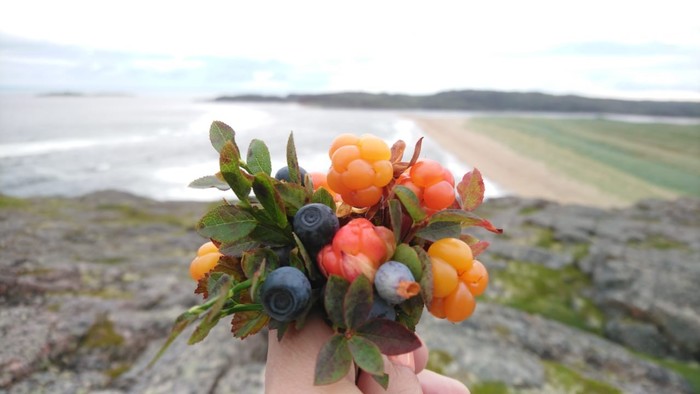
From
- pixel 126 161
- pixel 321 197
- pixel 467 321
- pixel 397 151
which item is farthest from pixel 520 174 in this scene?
pixel 321 197

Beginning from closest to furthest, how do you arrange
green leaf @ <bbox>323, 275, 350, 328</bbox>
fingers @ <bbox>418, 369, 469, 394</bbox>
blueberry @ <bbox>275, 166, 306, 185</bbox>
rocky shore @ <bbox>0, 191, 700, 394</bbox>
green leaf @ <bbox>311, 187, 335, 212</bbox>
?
green leaf @ <bbox>323, 275, 350, 328</bbox> < green leaf @ <bbox>311, 187, 335, 212</bbox> < blueberry @ <bbox>275, 166, 306, 185</bbox> < fingers @ <bbox>418, 369, 469, 394</bbox> < rocky shore @ <bbox>0, 191, 700, 394</bbox>

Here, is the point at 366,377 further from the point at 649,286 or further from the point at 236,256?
the point at 649,286

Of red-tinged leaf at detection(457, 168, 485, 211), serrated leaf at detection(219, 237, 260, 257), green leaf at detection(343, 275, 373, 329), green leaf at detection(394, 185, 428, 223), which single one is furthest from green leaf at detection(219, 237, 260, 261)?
red-tinged leaf at detection(457, 168, 485, 211)

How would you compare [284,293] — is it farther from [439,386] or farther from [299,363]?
[439,386]

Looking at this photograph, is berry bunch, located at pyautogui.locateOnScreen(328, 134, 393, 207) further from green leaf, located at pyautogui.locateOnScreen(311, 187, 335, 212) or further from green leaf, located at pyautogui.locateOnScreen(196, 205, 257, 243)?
green leaf, located at pyautogui.locateOnScreen(196, 205, 257, 243)

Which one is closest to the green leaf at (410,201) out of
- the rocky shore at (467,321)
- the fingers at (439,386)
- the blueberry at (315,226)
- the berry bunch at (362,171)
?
the berry bunch at (362,171)

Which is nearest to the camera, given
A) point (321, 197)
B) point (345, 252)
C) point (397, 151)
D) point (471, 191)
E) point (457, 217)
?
point (345, 252)

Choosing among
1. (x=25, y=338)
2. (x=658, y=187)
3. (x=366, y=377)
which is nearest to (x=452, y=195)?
(x=366, y=377)
